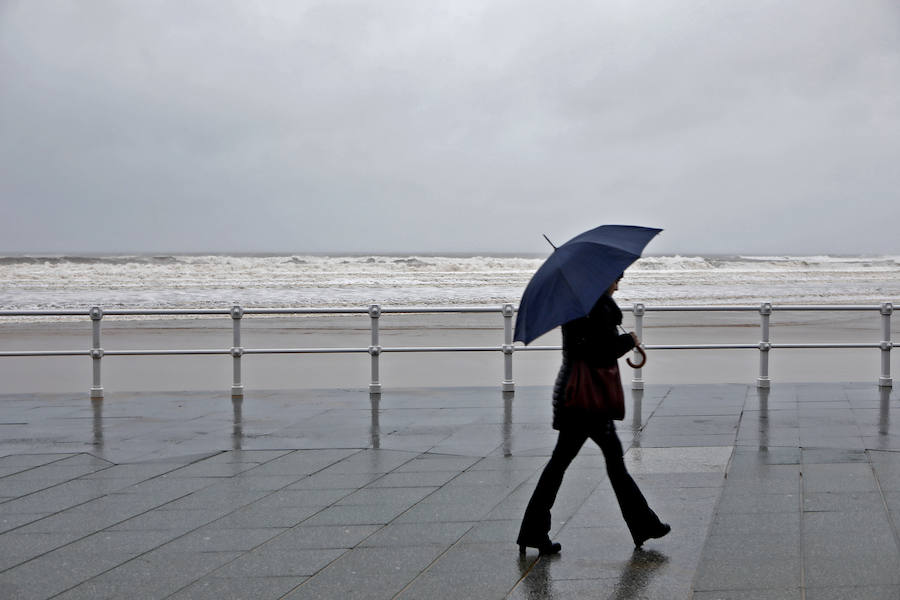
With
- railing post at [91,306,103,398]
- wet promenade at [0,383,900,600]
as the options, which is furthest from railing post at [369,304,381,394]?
railing post at [91,306,103,398]

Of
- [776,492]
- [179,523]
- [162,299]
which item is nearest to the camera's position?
[179,523]

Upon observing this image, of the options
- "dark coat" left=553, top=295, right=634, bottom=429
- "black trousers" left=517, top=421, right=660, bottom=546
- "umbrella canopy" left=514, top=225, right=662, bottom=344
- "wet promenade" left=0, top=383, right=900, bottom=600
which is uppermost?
"umbrella canopy" left=514, top=225, right=662, bottom=344

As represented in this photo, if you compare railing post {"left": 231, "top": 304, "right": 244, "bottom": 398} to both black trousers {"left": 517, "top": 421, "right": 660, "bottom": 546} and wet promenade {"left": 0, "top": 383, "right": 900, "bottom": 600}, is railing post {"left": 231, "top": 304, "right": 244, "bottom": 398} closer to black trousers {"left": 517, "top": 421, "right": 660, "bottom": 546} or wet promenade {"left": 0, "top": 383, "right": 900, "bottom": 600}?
wet promenade {"left": 0, "top": 383, "right": 900, "bottom": 600}

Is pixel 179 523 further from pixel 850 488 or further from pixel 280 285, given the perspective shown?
pixel 280 285

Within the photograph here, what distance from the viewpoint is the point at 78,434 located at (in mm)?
9125

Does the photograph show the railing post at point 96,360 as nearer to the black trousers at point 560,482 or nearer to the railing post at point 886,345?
the black trousers at point 560,482

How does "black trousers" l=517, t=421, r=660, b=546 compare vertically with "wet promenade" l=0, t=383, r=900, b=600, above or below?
above

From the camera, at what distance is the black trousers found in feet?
16.6

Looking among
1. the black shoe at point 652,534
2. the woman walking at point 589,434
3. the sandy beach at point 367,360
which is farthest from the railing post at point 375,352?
the black shoe at point 652,534

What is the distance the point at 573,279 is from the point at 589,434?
859mm

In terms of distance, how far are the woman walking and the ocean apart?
30705 millimetres

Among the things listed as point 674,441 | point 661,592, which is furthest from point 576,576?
point 674,441

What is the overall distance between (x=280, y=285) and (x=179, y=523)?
149ft

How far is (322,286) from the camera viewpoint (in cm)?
5016
